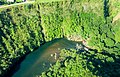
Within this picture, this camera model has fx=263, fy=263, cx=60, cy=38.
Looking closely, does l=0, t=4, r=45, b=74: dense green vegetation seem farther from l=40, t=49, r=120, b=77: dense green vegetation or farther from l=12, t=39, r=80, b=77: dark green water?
l=40, t=49, r=120, b=77: dense green vegetation

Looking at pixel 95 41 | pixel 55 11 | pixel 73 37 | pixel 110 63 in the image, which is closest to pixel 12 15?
pixel 55 11

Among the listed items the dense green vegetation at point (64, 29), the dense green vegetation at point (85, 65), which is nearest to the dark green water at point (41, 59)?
the dense green vegetation at point (64, 29)

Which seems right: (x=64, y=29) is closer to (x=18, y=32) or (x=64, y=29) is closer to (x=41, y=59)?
(x=18, y=32)

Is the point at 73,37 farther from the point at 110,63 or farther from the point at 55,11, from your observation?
the point at 110,63

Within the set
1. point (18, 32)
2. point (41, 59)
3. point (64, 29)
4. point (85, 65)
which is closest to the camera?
point (85, 65)

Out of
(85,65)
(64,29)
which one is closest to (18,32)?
(64,29)

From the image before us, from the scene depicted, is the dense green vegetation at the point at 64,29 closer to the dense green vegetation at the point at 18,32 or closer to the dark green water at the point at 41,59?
the dense green vegetation at the point at 18,32

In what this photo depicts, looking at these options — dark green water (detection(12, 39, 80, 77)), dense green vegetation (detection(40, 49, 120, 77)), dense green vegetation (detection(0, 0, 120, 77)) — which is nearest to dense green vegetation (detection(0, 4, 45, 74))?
dense green vegetation (detection(0, 0, 120, 77))
